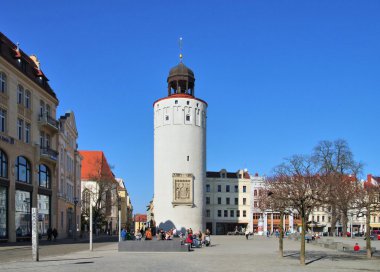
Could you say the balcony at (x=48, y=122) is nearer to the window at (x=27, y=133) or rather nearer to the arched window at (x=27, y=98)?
the window at (x=27, y=133)

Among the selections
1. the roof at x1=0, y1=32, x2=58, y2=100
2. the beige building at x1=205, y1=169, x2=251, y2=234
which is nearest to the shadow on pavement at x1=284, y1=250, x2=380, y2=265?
the roof at x1=0, y1=32, x2=58, y2=100

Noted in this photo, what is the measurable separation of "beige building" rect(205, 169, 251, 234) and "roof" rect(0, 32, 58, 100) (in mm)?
56533

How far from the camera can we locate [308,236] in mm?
53250

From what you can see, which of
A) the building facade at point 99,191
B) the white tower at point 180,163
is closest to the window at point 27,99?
the building facade at point 99,191

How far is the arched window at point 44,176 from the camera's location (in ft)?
162

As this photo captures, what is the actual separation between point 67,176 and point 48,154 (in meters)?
12.3

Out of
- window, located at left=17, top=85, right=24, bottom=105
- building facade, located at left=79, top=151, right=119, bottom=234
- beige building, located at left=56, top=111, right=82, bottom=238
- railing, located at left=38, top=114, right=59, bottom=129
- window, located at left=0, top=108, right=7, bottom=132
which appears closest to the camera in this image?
window, located at left=0, top=108, right=7, bottom=132

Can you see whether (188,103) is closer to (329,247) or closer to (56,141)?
(56,141)

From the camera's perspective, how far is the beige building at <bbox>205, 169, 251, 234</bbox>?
104250mm

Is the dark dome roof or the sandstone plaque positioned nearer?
the sandstone plaque

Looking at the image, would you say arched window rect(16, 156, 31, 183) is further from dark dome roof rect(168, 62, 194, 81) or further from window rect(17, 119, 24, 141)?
dark dome roof rect(168, 62, 194, 81)

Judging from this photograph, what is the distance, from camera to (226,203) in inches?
4154

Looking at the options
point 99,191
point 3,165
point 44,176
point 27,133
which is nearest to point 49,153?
point 44,176

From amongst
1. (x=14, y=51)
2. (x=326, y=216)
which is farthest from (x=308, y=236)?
(x=326, y=216)
